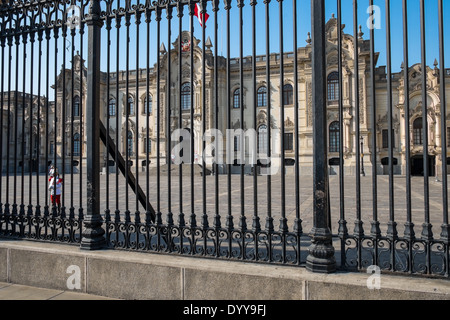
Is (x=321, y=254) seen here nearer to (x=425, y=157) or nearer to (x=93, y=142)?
(x=425, y=157)

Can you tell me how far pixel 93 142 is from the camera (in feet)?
13.3

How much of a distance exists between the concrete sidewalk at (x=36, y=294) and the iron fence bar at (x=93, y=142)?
1.63ft

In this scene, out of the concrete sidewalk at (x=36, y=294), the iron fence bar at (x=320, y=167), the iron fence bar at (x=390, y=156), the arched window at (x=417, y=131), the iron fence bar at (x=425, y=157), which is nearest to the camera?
the iron fence bar at (x=425, y=157)

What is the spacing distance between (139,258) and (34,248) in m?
1.36

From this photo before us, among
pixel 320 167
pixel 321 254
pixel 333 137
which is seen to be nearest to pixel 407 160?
pixel 320 167

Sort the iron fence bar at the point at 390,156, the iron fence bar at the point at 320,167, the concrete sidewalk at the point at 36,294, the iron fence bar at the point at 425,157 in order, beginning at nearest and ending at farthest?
1. the iron fence bar at the point at 425,157
2. the iron fence bar at the point at 390,156
3. the iron fence bar at the point at 320,167
4. the concrete sidewalk at the point at 36,294

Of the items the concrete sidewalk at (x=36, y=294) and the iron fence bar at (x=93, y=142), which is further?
the iron fence bar at (x=93, y=142)

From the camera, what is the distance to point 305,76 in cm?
3247

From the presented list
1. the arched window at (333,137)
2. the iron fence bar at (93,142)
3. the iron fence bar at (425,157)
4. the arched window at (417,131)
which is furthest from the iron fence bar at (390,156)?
the arched window at (417,131)

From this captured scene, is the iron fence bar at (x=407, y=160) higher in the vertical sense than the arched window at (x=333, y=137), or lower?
lower

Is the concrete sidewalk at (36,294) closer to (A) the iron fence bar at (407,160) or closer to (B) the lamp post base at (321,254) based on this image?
(B) the lamp post base at (321,254)

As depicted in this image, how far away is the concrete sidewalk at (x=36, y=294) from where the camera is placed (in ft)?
12.0

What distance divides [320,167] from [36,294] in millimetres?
3197
